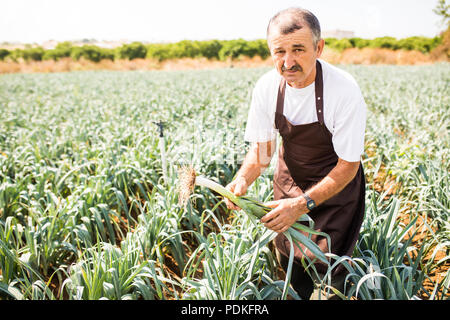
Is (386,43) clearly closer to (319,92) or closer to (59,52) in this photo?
(319,92)

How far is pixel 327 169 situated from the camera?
5.38ft

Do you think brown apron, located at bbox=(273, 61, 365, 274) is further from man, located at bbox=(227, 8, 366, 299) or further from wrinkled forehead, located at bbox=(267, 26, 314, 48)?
wrinkled forehead, located at bbox=(267, 26, 314, 48)

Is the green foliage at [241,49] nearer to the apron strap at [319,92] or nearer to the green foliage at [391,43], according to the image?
the green foliage at [391,43]

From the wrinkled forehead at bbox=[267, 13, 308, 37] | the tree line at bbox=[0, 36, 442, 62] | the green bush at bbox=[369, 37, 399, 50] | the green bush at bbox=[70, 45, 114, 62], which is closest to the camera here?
the wrinkled forehead at bbox=[267, 13, 308, 37]

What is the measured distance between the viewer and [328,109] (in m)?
1.50

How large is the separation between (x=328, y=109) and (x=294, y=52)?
33 cm

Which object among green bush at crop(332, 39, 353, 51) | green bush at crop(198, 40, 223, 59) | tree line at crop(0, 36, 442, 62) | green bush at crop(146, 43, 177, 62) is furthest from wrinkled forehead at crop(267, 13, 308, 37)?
green bush at crop(198, 40, 223, 59)

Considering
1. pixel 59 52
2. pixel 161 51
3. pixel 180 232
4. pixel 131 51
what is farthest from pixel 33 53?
pixel 180 232

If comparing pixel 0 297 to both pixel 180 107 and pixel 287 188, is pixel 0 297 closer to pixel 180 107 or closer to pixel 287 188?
pixel 287 188

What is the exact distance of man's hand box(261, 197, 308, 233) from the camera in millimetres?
1434

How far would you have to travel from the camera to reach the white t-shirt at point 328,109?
55.8 inches

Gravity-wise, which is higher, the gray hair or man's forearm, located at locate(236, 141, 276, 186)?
the gray hair


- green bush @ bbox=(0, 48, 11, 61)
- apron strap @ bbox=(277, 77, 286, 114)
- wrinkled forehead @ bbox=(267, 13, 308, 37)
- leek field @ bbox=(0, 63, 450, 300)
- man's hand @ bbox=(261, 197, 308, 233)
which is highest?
green bush @ bbox=(0, 48, 11, 61)
